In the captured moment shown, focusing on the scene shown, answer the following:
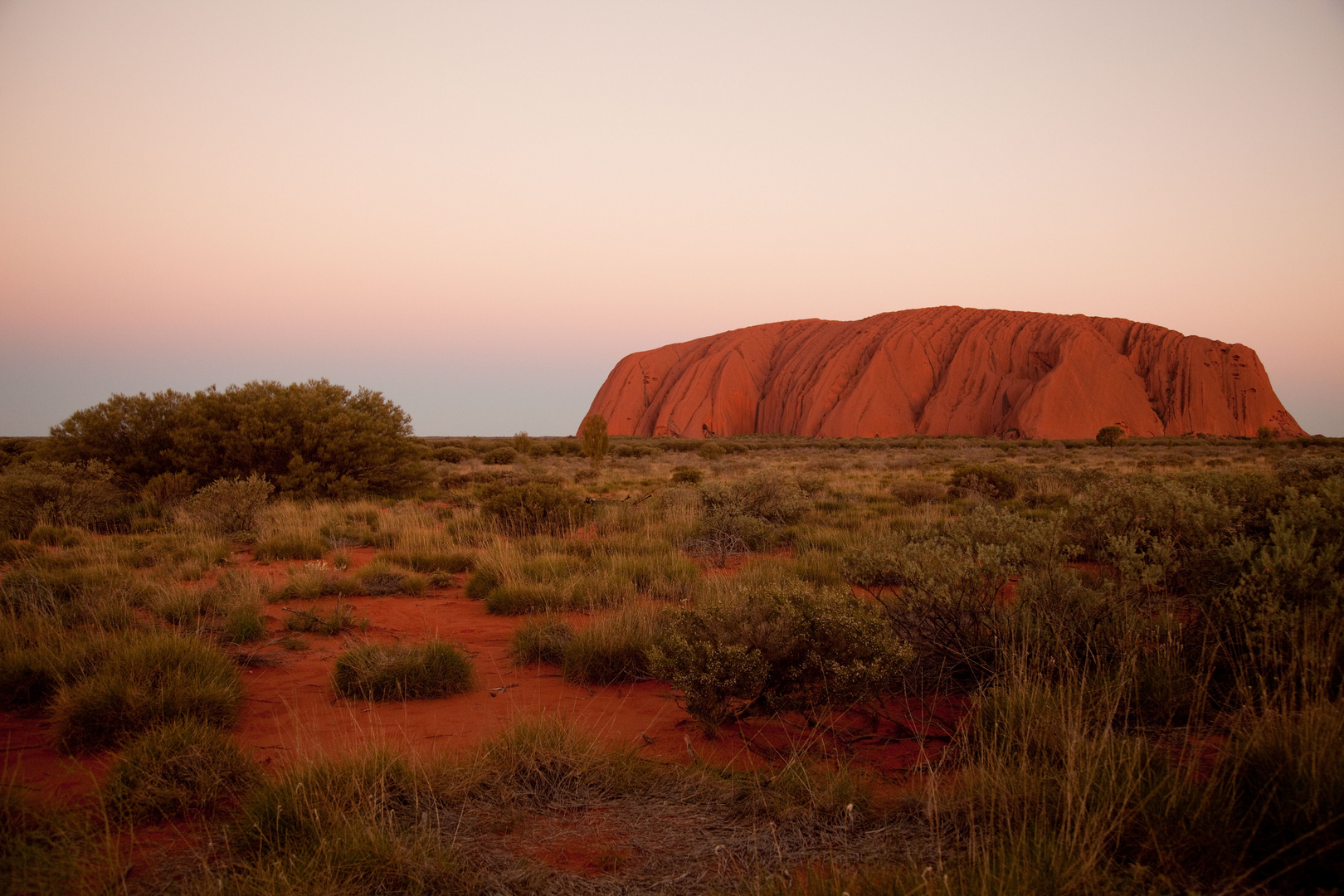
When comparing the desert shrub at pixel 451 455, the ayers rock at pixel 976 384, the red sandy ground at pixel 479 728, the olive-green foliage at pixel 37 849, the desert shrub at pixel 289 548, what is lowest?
the red sandy ground at pixel 479 728

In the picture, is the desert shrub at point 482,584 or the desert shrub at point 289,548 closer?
the desert shrub at point 482,584

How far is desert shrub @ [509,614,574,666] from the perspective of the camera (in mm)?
5062

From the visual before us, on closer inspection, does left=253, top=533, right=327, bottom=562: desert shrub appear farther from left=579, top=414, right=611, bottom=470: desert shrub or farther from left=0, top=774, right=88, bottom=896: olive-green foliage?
left=579, top=414, right=611, bottom=470: desert shrub

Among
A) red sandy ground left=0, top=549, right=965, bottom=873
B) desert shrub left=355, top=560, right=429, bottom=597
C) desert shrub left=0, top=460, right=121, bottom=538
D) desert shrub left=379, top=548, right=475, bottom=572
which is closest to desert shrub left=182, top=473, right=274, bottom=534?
desert shrub left=0, top=460, right=121, bottom=538

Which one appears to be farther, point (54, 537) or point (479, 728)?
point (54, 537)

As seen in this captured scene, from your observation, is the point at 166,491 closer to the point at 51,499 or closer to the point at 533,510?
the point at 51,499

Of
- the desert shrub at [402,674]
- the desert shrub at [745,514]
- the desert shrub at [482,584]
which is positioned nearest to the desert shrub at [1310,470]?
the desert shrub at [745,514]

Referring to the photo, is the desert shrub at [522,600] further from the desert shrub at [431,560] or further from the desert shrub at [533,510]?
the desert shrub at [533,510]

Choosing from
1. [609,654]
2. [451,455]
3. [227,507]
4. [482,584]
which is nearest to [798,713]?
[609,654]

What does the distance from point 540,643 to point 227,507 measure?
7.61m

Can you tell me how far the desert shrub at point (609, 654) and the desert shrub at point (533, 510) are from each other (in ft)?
17.3

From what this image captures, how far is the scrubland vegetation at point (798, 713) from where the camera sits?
6.99 ft

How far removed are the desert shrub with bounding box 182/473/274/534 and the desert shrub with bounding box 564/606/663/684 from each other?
24.9ft

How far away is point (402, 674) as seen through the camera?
14.4 feet
